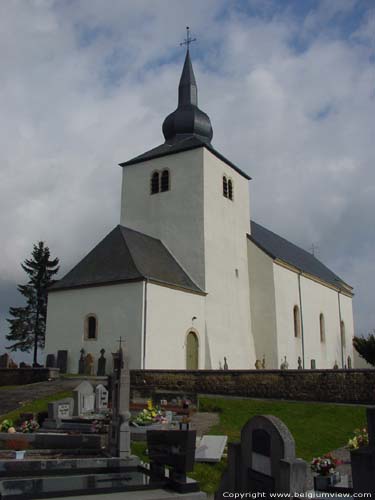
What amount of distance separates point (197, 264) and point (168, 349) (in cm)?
523

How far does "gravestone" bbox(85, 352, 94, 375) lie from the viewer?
21469 millimetres

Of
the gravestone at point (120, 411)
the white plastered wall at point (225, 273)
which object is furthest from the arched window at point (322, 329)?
the gravestone at point (120, 411)

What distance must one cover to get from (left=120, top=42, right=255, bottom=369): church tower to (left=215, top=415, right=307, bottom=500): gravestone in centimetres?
1821

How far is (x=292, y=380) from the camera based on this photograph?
57.3ft

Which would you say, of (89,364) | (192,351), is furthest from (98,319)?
(192,351)

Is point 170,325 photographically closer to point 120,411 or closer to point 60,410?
point 60,410

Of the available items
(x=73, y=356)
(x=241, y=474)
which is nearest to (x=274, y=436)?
(x=241, y=474)

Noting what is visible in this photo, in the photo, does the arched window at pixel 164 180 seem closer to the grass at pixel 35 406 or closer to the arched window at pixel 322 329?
the grass at pixel 35 406

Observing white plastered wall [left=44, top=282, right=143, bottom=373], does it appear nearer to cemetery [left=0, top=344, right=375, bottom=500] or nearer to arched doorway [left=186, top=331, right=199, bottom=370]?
arched doorway [left=186, top=331, right=199, bottom=370]

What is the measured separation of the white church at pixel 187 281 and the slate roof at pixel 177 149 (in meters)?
0.09

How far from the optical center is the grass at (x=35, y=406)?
1399 centimetres

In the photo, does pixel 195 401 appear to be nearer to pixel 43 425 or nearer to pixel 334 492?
pixel 43 425

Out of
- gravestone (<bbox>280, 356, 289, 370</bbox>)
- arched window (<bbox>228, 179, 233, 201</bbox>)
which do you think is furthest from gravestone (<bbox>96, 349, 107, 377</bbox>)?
arched window (<bbox>228, 179, 233, 201</bbox>)

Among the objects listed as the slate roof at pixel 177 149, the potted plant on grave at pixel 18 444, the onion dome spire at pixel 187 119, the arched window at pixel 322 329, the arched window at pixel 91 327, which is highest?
the onion dome spire at pixel 187 119
